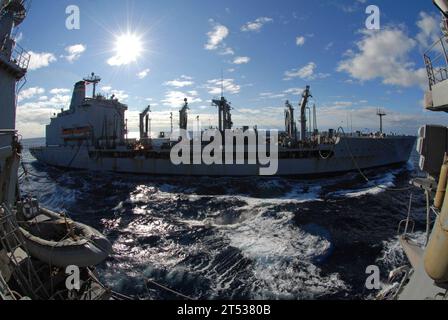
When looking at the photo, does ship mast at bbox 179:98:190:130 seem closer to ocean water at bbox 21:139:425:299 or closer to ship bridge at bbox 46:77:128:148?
ship bridge at bbox 46:77:128:148

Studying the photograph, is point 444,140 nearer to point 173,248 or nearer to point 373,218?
point 173,248

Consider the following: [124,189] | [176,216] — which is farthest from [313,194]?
[124,189]

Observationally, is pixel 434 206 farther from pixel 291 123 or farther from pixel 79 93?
pixel 79 93

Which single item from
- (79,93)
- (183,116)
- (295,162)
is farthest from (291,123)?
(79,93)

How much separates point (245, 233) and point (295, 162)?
2177cm

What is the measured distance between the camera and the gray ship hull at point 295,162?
37.3 m

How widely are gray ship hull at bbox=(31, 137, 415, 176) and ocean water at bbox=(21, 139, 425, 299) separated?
3333 mm

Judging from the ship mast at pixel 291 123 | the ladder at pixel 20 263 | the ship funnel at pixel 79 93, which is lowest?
the ladder at pixel 20 263

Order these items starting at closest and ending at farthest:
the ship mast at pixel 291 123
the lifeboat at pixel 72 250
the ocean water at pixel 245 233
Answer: the lifeboat at pixel 72 250, the ocean water at pixel 245 233, the ship mast at pixel 291 123

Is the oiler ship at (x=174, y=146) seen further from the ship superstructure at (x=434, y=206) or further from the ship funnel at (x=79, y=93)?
the ship superstructure at (x=434, y=206)

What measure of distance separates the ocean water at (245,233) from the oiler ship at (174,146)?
402 cm

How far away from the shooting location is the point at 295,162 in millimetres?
37219

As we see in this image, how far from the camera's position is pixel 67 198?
2800cm

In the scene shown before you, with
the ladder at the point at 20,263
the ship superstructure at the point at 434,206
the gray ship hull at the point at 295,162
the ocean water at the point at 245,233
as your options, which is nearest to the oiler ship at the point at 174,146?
the gray ship hull at the point at 295,162
